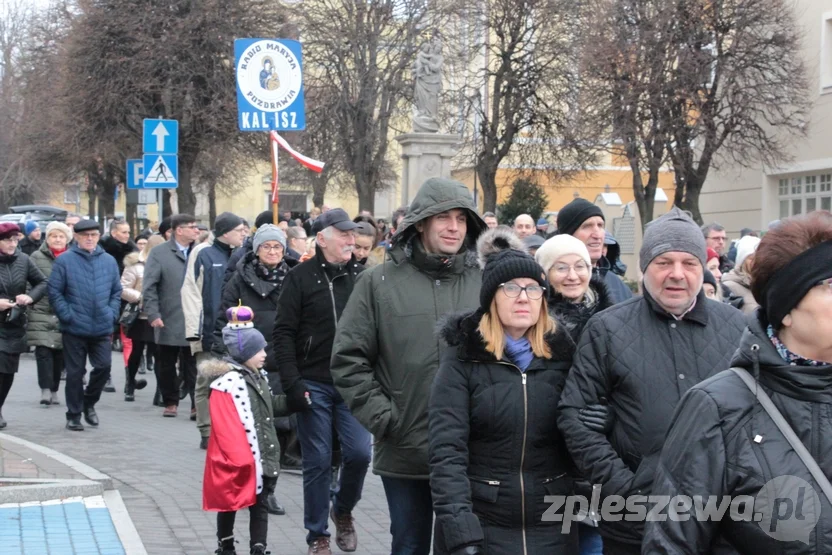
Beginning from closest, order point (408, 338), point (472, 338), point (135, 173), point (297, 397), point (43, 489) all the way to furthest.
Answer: point (472, 338) < point (408, 338) < point (297, 397) < point (43, 489) < point (135, 173)

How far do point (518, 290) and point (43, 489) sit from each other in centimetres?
463

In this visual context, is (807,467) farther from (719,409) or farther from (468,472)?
(468,472)

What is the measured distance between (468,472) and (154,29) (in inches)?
1189

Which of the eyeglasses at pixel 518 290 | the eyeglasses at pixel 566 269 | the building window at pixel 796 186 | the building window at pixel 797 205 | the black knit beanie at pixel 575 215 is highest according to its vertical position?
the building window at pixel 796 186

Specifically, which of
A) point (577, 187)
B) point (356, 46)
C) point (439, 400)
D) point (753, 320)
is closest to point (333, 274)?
point (439, 400)

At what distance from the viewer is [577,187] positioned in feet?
156

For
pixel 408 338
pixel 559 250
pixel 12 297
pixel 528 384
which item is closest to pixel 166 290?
pixel 12 297

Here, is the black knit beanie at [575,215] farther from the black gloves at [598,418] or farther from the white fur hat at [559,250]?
the black gloves at [598,418]

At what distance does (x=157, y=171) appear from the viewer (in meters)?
16.5

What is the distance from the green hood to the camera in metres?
5.52

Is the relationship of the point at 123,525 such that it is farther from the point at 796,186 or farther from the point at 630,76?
the point at 796,186

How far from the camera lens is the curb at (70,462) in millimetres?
8727

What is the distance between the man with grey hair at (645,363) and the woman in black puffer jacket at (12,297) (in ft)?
27.7

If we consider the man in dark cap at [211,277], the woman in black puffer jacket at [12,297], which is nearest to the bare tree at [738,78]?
the man in dark cap at [211,277]
